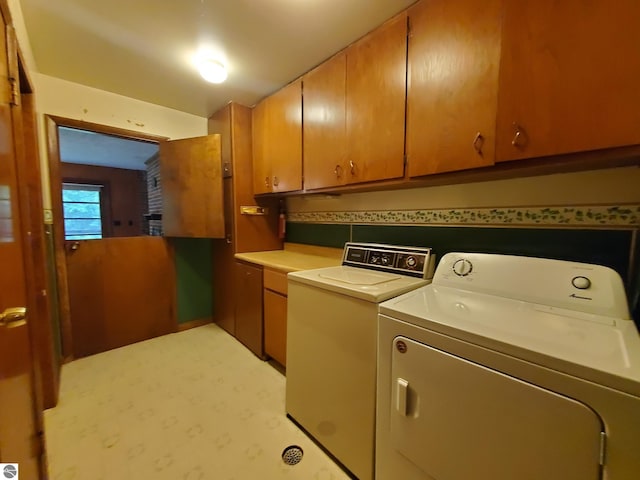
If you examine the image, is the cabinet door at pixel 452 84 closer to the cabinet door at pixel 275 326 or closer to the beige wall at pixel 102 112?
the cabinet door at pixel 275 326

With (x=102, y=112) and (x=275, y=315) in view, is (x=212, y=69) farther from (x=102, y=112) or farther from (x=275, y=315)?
(x=275, y=315)

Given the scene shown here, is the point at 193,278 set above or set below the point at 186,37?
below

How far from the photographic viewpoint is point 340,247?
2258 millimetres

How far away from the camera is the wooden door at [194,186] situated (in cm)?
249

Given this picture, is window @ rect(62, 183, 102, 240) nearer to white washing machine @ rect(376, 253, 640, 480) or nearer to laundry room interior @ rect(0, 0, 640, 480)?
laundry room interior @ rect(0, 0, 640, 480)

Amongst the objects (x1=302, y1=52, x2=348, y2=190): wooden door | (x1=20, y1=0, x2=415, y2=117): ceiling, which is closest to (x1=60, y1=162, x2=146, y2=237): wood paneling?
(x1=20, y1=0, x2=415, y2=117): ceiling

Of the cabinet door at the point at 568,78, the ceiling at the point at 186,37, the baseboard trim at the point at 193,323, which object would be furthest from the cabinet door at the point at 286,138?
the baseboard trim at the point at 193,323

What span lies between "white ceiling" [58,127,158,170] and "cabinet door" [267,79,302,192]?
1.32m

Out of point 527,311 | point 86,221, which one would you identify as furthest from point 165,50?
point 86,221

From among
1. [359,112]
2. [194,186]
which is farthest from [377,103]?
[194,186]

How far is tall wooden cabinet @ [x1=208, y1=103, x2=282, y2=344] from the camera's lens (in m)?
2.51

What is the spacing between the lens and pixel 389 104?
1.48m

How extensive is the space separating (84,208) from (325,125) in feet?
16.7

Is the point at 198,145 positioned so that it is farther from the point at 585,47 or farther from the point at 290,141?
the point at 585,47
